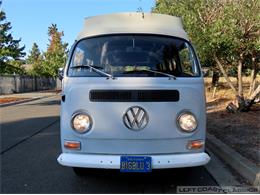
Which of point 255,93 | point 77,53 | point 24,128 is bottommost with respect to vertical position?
point 24,128

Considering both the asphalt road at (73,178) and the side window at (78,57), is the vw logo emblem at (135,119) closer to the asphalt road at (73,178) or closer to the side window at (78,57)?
the asphalt road at (73,178)

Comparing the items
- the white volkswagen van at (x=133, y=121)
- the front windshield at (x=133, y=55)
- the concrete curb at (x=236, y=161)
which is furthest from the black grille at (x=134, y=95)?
the concrete curb at (x=236, y=161)

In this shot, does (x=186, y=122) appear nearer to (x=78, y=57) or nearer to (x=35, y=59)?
(x=78, y=57)

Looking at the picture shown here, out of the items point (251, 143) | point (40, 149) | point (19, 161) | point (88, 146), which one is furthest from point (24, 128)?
point (88, 146)

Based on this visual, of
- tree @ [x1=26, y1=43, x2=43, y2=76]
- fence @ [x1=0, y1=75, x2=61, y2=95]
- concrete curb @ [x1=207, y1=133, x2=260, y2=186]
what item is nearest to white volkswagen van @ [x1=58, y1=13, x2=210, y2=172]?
concrete curb @ [x1=207, y1=133, x2=260, y2=186]

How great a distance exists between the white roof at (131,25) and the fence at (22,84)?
3599 centimetres

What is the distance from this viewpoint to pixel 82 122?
6.08m

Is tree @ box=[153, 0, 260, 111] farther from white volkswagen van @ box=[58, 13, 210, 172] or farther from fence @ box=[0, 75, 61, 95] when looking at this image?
fence @ box=[0, 75, 61, 95]

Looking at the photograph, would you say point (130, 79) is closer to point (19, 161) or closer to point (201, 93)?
point (201, 93)

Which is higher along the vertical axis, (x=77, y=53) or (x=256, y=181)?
(x=77, y=53)

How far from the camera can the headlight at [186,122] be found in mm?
6109

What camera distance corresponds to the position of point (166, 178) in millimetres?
7020

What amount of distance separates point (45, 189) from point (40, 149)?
3.40 meters

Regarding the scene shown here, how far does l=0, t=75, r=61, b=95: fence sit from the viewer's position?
4327 centimetres
